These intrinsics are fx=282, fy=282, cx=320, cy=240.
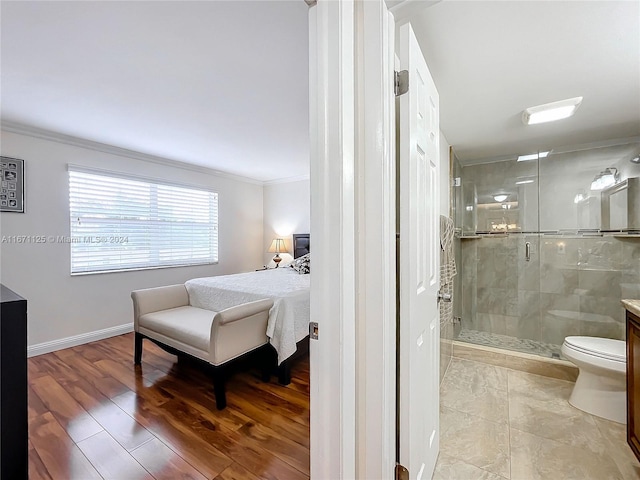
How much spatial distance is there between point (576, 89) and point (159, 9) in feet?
8.14

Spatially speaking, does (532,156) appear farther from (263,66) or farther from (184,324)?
(184,324)

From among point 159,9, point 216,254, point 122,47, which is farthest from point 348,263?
point 216,254

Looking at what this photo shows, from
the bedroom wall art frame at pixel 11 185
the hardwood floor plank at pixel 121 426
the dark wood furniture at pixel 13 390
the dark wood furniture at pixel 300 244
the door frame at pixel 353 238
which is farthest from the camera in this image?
the dark wood furniture at pixel 300 244

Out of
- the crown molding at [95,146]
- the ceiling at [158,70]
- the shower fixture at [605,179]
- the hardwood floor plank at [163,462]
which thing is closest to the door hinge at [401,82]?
the ceiling at [158,70]

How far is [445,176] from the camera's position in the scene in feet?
8.00

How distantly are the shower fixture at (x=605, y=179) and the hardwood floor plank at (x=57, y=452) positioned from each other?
4392mm

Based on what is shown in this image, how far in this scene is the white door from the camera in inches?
38.6

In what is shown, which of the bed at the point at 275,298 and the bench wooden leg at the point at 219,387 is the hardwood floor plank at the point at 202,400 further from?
the bed at the point at 275,298

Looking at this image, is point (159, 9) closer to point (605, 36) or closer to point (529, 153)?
point (605, 36)

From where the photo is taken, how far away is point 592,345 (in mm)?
1892

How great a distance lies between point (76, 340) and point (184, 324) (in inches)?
69.0

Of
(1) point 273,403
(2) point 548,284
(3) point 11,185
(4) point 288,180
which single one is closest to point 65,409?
(1) point 273,403

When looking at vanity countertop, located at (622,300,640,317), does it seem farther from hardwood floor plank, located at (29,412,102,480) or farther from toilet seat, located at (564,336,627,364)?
hardwood floor plank, located at (29,412,102,480)

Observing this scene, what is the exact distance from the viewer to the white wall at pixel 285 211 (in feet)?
15.9
